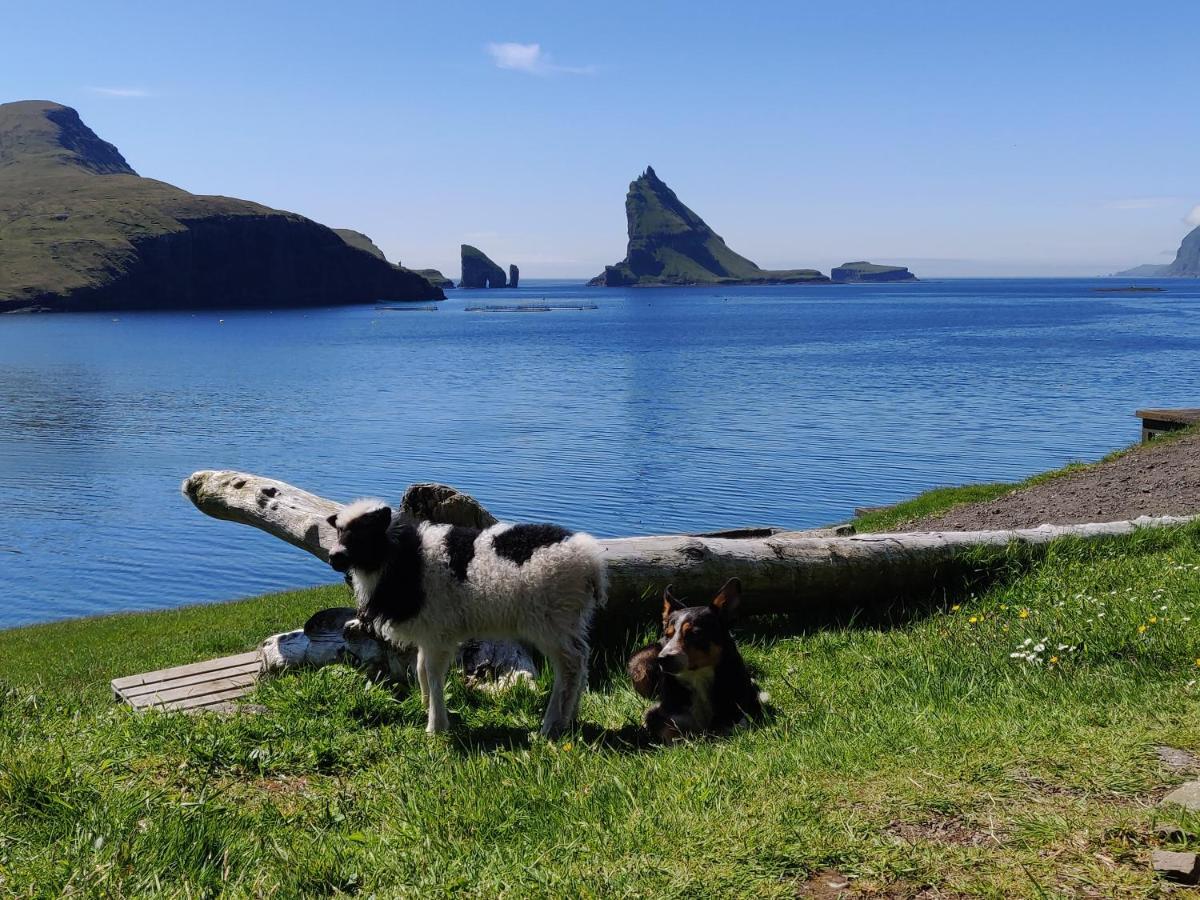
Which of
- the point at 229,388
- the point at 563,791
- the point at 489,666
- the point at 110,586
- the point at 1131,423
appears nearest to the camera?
the point at 563,791

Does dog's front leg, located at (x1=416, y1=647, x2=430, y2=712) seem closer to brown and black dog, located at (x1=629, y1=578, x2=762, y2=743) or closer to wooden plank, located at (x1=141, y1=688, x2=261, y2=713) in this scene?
wooden plank, located at (x1=141, y1=688, x2=261, y2=713)

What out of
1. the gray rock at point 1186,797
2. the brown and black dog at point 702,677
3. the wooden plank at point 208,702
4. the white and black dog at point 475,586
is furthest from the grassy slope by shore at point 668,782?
the white and black dog at point 475,586

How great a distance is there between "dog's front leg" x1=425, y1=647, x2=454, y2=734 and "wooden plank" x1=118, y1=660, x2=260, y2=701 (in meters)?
2.81

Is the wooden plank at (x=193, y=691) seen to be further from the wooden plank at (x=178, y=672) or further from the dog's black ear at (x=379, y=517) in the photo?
the dog's black ear at (x=379, y=517)

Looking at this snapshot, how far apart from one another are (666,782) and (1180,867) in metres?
2.75

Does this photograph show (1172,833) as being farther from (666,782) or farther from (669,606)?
(669,606)

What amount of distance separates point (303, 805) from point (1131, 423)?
149 ft

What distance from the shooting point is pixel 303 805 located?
6438 millimetres

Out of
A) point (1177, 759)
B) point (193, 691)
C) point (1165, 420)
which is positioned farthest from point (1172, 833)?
point (1165, 420)

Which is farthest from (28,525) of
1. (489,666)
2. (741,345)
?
(741,345)

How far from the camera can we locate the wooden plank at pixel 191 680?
31.9 feet

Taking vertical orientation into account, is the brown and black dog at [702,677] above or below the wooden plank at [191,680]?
above

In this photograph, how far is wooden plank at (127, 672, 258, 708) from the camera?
9.29 meters

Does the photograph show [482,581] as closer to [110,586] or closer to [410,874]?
[410,874]
